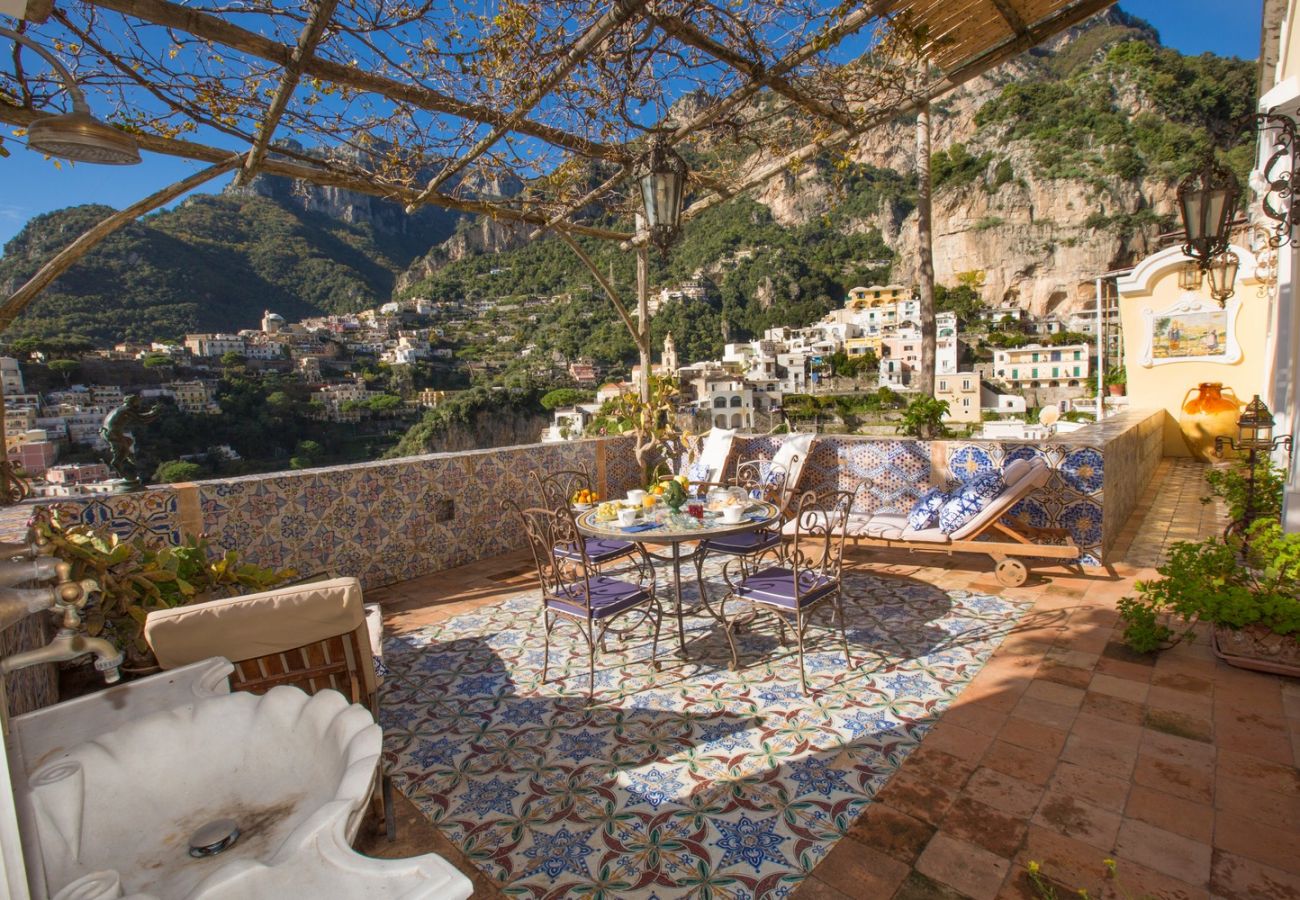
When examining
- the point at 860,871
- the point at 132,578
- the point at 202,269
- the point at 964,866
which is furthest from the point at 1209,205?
the point at 202,269

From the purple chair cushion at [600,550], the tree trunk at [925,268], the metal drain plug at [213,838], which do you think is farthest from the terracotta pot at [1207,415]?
the metal drain plug at [213,838]

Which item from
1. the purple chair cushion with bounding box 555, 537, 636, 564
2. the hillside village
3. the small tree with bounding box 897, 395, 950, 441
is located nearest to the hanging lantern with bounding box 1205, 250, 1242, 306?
the small tree with bounding box 897, 395, 950, 441

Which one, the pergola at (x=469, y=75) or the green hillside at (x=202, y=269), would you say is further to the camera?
the green hillside at (x=202, y=269)

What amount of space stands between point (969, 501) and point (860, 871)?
299 centimetres

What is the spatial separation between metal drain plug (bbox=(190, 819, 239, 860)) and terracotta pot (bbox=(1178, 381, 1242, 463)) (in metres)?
11.1

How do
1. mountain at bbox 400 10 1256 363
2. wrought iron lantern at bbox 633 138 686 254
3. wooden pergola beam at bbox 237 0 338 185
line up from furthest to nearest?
mountain at bbox 400 10 1256 363
wrought iron lantern at bbox 633 138 686 254
wooden pergola beam at bbox 237 0 338 185

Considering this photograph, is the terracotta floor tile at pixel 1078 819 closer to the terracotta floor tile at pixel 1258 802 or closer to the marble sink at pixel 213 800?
the terracotta floor tile at pixel 1258 802

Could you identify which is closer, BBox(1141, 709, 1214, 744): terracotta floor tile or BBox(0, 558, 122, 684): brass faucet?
BBox(0, 558, 122, 684): brass faucet

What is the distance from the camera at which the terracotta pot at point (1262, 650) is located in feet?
8.66

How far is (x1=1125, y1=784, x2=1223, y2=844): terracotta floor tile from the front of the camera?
5.98 ft

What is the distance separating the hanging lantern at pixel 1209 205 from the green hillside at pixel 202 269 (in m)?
15.9

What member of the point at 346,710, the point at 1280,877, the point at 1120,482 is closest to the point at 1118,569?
the point at 1120,482

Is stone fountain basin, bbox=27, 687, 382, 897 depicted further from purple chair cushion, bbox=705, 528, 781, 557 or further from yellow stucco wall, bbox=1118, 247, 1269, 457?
yellow stucco wall, bbox=1118, 247, 1269, 457

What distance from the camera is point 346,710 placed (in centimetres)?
117
